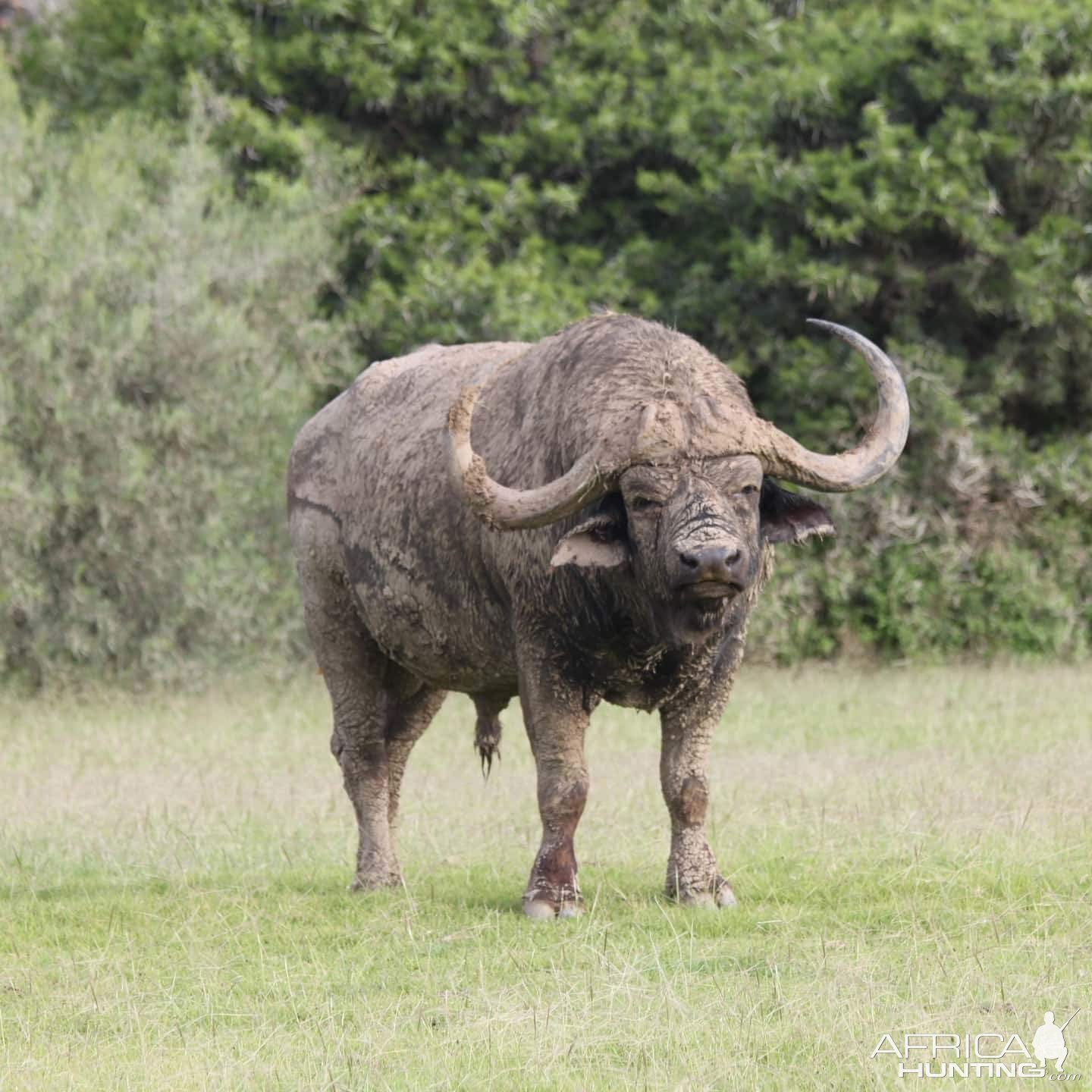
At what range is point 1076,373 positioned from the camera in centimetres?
1922

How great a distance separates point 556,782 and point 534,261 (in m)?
11.2

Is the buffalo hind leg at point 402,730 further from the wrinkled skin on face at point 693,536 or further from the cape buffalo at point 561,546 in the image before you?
the wrinkled skin on face at point 693,536

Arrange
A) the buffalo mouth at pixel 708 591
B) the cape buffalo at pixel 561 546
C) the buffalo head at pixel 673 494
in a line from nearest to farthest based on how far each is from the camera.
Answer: the buffalo mouth at pixel 708 591 → the buffalo head at pixel 673 494 → the cape buffalo at pixel 561 546

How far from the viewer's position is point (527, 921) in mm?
8461

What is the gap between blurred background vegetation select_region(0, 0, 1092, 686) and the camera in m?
17.6

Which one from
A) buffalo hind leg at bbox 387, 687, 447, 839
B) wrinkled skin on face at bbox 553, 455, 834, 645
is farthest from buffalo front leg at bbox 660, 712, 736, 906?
buffalo hind leg at bbox 387, 687, 447, 839

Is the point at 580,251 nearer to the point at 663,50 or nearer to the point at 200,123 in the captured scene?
the point at 663,50

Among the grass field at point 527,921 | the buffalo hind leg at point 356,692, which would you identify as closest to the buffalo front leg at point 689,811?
the grass field at point 527,921

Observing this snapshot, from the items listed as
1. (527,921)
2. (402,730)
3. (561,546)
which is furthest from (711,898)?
(402,730)

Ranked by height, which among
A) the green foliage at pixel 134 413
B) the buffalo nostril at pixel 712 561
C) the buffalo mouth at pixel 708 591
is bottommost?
the green foliage at pixel 134 413

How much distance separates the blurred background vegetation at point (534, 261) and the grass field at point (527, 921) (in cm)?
316

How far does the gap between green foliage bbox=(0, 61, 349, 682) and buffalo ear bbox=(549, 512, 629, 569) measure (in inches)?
377

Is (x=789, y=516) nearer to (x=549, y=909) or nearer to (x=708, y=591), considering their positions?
(x=708, y=591)

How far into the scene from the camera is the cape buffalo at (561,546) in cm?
802
